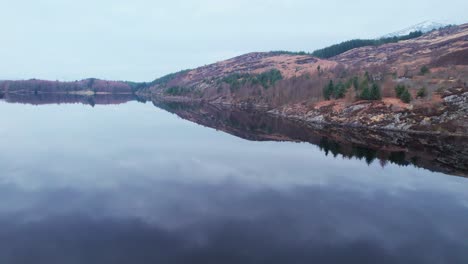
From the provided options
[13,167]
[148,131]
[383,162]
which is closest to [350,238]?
[383,162]

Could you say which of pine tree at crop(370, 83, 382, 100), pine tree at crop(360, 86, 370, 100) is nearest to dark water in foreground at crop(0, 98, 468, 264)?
pine tree at crop(370, 83, 382, 100)

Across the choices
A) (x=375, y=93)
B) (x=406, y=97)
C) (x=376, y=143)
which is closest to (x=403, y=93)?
(x=406, y=97)

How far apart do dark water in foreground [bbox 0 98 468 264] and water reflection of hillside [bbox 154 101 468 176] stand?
571mm

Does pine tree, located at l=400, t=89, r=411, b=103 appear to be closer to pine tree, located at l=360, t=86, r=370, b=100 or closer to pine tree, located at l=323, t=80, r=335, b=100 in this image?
pine tree, located at l=360, t=86, r=370, b=100

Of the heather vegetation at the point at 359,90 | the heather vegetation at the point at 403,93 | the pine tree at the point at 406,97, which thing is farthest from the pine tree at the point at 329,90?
the pine tree at the point at 406,97

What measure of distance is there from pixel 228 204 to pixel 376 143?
145 ft

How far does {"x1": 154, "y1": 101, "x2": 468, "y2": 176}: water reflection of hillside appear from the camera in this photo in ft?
163

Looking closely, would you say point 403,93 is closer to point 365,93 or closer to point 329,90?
point 365,93

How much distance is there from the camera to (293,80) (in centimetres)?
14575

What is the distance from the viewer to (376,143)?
63.8 meters

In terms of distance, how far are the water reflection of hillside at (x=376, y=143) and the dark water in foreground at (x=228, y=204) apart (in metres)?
0.57

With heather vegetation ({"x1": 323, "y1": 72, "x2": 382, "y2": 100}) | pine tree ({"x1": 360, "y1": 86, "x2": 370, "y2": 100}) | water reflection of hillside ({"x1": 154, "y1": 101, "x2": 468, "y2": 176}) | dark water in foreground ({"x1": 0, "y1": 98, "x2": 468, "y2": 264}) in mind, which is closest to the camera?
dark water in foreground ({"x1": 0, "y1": 98, "x2": 468, "y2": 264})

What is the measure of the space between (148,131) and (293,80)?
86.6 meters

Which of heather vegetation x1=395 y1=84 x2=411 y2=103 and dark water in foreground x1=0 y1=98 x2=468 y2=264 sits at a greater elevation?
heather vegetation x1=395 y1=84 x2=411 y2=103
